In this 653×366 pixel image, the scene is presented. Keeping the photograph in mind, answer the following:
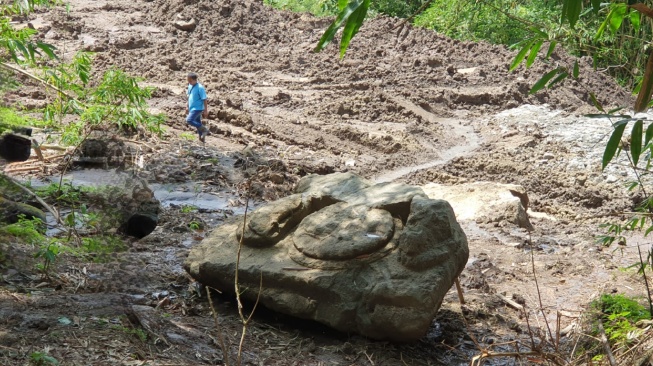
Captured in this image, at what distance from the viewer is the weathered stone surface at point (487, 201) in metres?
8.55

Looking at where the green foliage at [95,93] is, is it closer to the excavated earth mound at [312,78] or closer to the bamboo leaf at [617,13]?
the excavated earth mound at [312,78]

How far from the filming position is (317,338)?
518 cm

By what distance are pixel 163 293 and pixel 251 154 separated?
462 centimetres

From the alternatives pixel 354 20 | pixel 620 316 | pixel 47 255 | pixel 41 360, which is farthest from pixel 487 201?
pixel 354 20

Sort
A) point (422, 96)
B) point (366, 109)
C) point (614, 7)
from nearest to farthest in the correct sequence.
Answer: point (614, 7) < point (366, 109) < point (422, 96)

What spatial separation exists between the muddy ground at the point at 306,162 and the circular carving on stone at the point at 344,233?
0.56 metres

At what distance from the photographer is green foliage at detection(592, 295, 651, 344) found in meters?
4.36

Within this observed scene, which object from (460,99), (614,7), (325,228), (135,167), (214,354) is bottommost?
(460,99)

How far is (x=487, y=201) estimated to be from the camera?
29.1 ft

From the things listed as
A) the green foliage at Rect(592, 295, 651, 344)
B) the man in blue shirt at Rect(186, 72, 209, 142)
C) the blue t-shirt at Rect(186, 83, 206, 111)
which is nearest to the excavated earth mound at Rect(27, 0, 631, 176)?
the man in blue shirt at Rect(186, 72, 209, 142)

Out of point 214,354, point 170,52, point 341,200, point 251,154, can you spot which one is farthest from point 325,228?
point 170,52

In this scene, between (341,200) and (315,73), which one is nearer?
(341,200)

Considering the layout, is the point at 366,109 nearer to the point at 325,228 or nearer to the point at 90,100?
the point at 90,100

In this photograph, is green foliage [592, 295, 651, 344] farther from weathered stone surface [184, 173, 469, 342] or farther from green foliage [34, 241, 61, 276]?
green foliage [34, 241, 61, 276]
